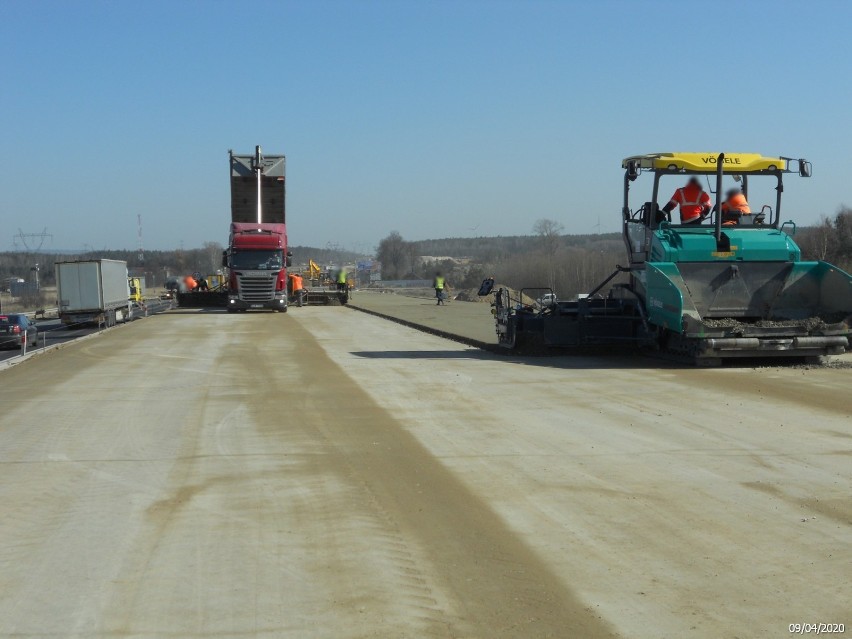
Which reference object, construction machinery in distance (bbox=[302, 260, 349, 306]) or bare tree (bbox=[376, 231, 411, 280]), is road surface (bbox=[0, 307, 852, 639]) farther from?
bare tree (bbox=[376, 231, 411, 280])

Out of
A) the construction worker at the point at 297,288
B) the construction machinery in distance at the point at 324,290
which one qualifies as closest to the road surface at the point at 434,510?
the construction worker at the point at 297,288

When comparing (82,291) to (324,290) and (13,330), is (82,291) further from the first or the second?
(324,290)

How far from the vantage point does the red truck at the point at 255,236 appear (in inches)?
1704

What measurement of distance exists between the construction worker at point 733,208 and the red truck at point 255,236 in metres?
29.3

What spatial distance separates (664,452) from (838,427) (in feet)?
7.78

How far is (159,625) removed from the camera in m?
5.03

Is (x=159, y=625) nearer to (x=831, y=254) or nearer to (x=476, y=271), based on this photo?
(x=831, y=254)

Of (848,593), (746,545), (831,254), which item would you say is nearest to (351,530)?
(746,545)

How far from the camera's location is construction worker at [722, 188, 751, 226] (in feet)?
54.9
